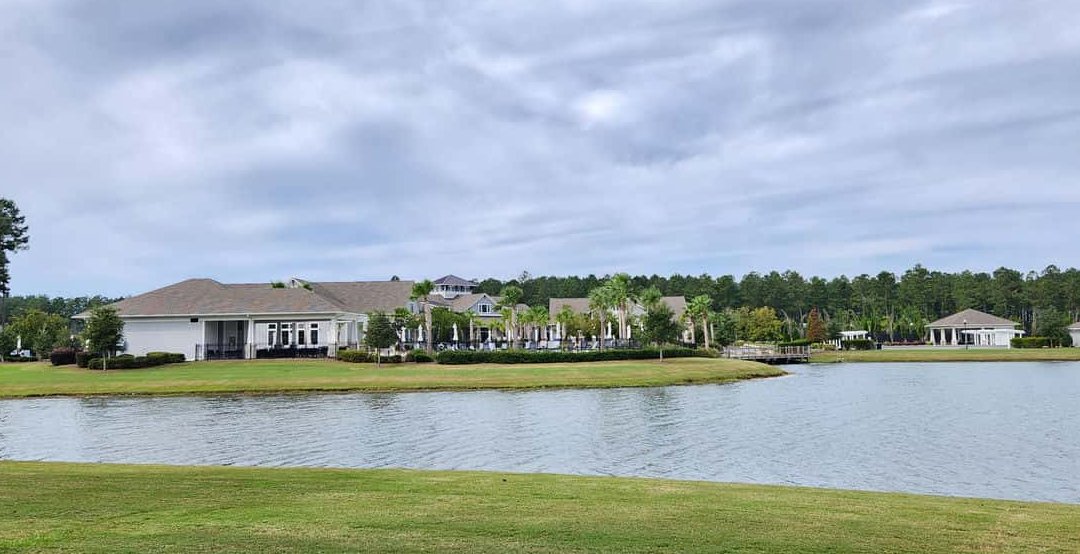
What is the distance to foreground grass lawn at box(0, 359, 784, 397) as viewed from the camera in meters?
43.0

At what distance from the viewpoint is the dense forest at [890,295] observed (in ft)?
422

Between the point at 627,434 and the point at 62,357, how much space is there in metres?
44.0

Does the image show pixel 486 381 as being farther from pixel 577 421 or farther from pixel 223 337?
pixel 223 337

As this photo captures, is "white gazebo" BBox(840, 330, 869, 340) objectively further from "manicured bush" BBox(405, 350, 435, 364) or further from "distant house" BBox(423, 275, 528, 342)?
"manicured bush" BBox(405, 350, 435, 364)

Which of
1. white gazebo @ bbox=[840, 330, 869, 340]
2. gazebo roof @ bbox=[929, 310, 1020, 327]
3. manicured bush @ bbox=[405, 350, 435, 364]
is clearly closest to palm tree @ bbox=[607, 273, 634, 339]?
manicured bush @ bbox=[405, 350, 435, 364]

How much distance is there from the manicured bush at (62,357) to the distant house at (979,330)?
96599 millimetres

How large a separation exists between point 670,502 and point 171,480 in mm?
8391

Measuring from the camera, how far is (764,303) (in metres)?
142

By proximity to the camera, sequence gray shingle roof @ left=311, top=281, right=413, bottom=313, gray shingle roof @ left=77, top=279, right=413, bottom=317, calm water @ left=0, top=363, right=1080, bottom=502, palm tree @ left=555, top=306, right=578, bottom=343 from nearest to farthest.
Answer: calm water @ left=0, top=363, right=1080, bottom=502 → gray shingle roof @ left=77, top=279, right=413, bottom=317 → gray shingle roof @ left=311, top=281, right=413, bottom=313 → palm tree @ left=555, top=306, right=578, bottom=343

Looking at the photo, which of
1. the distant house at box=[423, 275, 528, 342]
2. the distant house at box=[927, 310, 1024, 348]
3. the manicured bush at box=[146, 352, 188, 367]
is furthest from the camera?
the distant house at box=[927, 310, 1024, 348]

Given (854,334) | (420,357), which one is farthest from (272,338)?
Result: (854,334)

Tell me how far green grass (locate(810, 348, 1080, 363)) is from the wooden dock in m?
2.62

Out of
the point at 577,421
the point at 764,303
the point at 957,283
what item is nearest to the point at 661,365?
the point at 577,421

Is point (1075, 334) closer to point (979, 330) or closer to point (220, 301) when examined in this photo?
point (979, 330)
